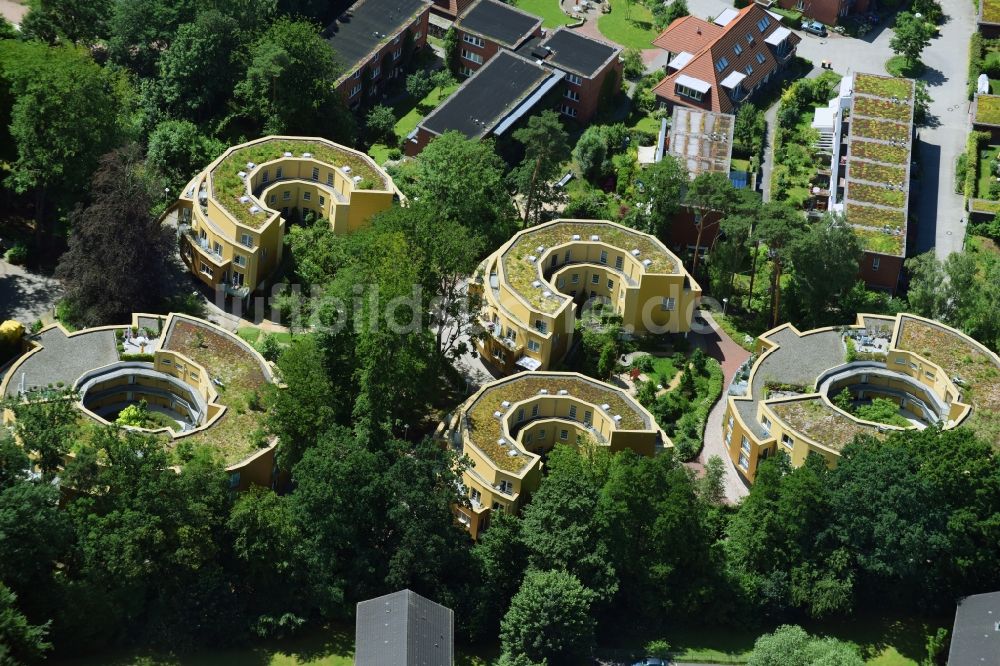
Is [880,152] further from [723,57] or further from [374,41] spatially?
[374,41]

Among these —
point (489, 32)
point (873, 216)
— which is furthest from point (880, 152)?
point (489, 32)

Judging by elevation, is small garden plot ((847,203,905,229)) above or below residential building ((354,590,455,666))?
above

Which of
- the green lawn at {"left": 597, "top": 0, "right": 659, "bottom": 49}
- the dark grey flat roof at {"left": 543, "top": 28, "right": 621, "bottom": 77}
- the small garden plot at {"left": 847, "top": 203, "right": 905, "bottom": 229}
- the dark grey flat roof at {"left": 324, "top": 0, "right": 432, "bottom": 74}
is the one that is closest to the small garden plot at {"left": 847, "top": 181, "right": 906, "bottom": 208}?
the small garden plot at {"left": 847, "top": 203, "right": 905, "bottom": 229}

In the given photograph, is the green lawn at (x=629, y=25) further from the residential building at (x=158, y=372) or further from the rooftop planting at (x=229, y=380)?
the residential building at (x=158, y=372)

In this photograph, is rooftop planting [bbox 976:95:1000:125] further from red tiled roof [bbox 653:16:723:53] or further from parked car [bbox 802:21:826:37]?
red tiled roof [bbox 653:16:723:53]

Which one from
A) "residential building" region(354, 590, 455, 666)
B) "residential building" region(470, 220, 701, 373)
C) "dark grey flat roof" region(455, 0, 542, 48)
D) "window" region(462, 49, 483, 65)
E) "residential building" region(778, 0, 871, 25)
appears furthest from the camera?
"residential building" region(778, 0, 871, 25)

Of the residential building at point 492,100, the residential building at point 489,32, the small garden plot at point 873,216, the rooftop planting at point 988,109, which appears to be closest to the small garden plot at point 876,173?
the small garden plot at point 873,216

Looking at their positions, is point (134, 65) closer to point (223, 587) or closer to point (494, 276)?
point (494, 276)
